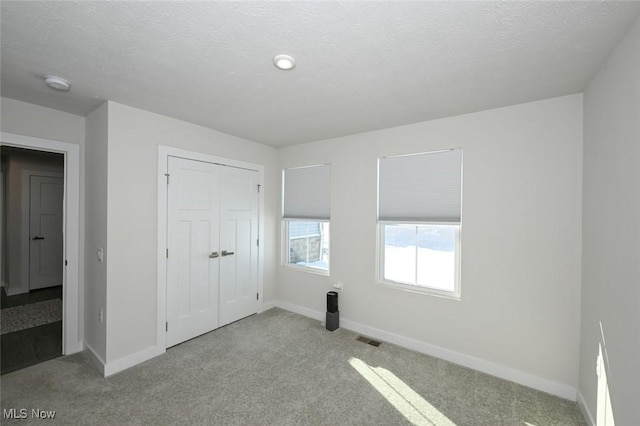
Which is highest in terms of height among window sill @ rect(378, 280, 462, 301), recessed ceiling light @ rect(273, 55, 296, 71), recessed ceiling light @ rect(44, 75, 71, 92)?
recessed ceiling light @ rect(44, 75, 71, 92)

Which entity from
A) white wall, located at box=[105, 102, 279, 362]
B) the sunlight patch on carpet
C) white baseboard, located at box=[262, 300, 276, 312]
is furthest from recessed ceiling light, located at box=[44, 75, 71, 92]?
the sunlight patch on carpet

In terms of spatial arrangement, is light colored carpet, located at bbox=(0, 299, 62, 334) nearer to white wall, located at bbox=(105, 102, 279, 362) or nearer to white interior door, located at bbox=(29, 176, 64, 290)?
white interior door, located at bbox=(29, 176, 64, 290)

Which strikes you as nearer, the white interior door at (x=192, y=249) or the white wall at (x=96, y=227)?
the white wall at (x=96, y=227)

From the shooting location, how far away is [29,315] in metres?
3.67

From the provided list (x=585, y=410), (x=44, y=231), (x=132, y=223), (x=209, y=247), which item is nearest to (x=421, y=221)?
(x=585, y=410)

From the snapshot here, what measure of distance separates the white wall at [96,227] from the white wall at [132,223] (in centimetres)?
7

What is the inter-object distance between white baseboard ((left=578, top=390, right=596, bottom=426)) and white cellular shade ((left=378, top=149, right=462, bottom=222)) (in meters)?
1.60

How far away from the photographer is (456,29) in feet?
4.65

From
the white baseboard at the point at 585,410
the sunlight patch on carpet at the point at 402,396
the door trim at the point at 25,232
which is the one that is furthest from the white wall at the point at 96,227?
the white baseboard at the point at 585,410

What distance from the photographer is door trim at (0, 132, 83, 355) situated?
2734mm

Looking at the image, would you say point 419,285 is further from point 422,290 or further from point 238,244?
point 238,244

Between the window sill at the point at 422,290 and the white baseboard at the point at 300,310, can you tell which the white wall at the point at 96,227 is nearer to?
the white baseboard at the point at 300,310

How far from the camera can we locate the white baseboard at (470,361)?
2.22 m

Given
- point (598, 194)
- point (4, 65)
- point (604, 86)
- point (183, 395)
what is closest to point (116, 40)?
point (4, 65)
